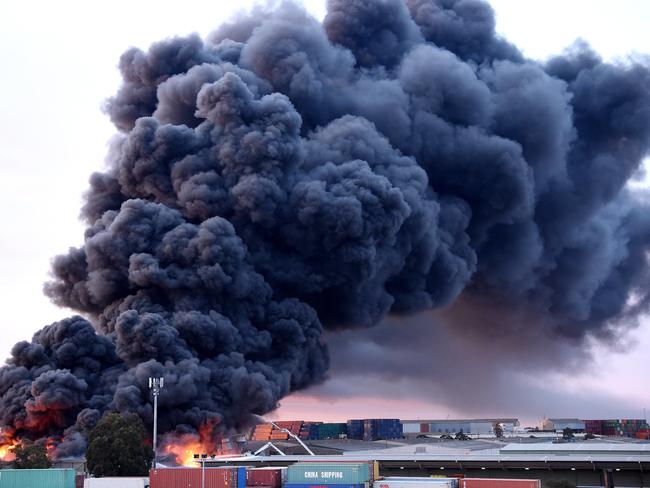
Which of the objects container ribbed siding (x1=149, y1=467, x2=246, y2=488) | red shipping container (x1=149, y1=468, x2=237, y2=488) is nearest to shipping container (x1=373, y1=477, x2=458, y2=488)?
container ribbed siding (x1=149, y1=467, x2=246, y2=488)

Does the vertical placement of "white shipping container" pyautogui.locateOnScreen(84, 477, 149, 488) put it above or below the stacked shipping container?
below

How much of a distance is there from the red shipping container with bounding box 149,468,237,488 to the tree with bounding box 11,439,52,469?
554 inches

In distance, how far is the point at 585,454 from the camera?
61.2m

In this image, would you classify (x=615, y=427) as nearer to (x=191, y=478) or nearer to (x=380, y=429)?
(x=380, y=429)

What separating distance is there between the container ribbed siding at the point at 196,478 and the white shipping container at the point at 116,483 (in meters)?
0.66

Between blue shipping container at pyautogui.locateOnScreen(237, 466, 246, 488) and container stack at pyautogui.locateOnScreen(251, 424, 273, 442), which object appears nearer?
blue shipping container at pyautogui.locateOnScreen(237, 466, 246, 488)

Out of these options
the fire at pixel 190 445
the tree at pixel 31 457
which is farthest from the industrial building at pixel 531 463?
the tree at pixel 31 457

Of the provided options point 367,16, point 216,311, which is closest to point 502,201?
point 367,16

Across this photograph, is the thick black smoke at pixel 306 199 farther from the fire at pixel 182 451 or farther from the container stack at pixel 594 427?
the container stack at pixel 594 427

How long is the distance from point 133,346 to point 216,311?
8425 millimetres

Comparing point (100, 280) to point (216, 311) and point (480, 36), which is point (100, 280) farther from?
point (480, 36)

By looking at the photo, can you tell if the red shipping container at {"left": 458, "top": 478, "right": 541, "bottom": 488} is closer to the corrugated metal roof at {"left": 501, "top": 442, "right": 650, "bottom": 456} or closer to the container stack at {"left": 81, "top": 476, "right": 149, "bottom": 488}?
the container stack at {"left": 81, "top": 476, "right": 149, "bottom": 488}

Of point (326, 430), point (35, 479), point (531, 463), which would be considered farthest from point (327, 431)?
point (35, 479)

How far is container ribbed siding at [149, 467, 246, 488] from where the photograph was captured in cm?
4784
